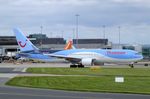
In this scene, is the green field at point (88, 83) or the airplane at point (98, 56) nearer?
the green field at point (88, 83)

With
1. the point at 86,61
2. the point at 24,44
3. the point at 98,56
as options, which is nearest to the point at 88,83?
the point at 86,61

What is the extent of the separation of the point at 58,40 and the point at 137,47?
60526 millimetres

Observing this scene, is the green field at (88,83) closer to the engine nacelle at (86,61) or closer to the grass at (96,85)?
the grass at (96,85)

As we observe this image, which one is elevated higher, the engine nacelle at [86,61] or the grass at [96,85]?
the grass at [96,85]

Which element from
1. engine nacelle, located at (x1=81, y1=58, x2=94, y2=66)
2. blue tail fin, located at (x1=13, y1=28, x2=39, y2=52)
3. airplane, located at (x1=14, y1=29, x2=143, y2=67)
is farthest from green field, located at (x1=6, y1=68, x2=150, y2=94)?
blue tail fin, located at (x1=13, y1=28, x2=39, y2=52)

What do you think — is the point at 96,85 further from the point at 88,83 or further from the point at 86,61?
the point at 86,61

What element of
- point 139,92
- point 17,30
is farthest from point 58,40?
point 139,92

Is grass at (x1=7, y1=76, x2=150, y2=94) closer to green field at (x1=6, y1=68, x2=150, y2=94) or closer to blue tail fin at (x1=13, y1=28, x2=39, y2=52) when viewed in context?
green field at (x1=6, y1=68, x2=150, y2=94)

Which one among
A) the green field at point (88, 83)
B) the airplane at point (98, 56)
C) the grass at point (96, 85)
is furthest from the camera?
the airplane at point (98, 56)

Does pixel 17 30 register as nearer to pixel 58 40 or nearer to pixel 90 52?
pixel 90 52

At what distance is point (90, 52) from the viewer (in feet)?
264

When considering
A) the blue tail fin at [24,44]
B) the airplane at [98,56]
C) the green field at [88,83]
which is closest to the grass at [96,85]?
the green field at [88,83]

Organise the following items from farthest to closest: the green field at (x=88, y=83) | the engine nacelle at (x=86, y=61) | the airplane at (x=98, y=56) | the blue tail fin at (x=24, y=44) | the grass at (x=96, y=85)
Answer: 1. the blue tail fin at (x=24, y=44)
2. the airplane at (x=98, y=56)
3. the engine nacelle at (x=86, y=61)
4. the green field at (x=88, y=83)
5. the grass at (x=96, y=85)

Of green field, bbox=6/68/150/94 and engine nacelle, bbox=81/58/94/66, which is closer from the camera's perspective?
green field, bbox=6/68/150/94
